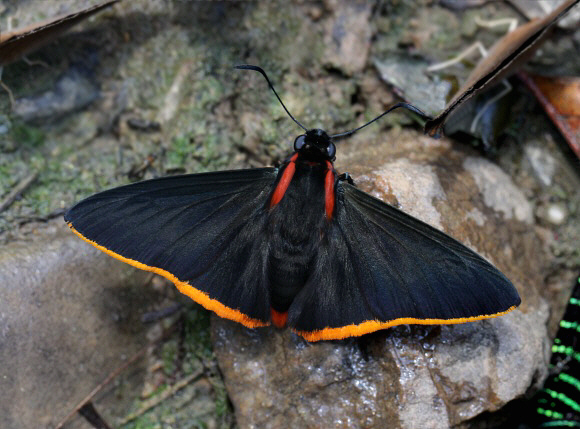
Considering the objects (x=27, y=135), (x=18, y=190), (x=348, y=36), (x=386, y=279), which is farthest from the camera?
(x=348, y=36)

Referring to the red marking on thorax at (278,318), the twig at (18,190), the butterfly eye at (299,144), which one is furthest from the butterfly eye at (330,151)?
the twig at (18,190)

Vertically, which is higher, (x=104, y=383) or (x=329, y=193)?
(x=329, y=193)

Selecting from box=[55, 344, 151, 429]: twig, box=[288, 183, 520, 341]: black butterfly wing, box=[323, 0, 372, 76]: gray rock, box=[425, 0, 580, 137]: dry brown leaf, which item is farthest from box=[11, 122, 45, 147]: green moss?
box=[425, 0, 580, 137]: dry brown leaf

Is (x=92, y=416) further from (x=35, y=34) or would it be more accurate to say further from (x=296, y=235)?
(x=35, y=34)

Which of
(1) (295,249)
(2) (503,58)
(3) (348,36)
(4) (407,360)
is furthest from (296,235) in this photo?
(3) (348,36)

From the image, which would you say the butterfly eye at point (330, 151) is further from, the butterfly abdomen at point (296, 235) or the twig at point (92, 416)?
the twig at point (92, 416)

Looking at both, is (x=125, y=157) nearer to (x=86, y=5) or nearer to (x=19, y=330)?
(x=86, y=5)
